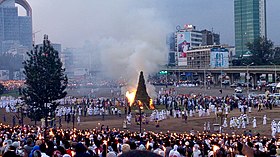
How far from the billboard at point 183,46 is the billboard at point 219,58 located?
100 ft

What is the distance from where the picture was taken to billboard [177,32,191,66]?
150875 millimetres

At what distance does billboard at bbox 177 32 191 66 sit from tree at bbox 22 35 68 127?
107377 millimetres

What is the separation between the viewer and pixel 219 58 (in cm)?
11725

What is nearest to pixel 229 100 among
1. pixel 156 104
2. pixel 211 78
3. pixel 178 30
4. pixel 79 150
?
pixel 156 104

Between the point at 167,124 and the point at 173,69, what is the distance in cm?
8209

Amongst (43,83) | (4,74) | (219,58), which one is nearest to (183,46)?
(219,58)

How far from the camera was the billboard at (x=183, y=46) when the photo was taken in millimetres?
150875

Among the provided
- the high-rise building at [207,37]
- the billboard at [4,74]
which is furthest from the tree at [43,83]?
the high-rise building at [207,37]

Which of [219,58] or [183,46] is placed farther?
[183,46]

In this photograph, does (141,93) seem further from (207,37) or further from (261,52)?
(207,37)

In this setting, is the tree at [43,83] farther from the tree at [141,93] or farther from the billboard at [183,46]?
the billboard at [183,46]

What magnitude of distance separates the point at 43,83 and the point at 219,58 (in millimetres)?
79008

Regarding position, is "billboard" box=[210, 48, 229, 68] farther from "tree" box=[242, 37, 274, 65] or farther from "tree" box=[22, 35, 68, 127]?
"tree" box=[22, 35, 68, 127]

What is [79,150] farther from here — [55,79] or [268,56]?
[268,56]
